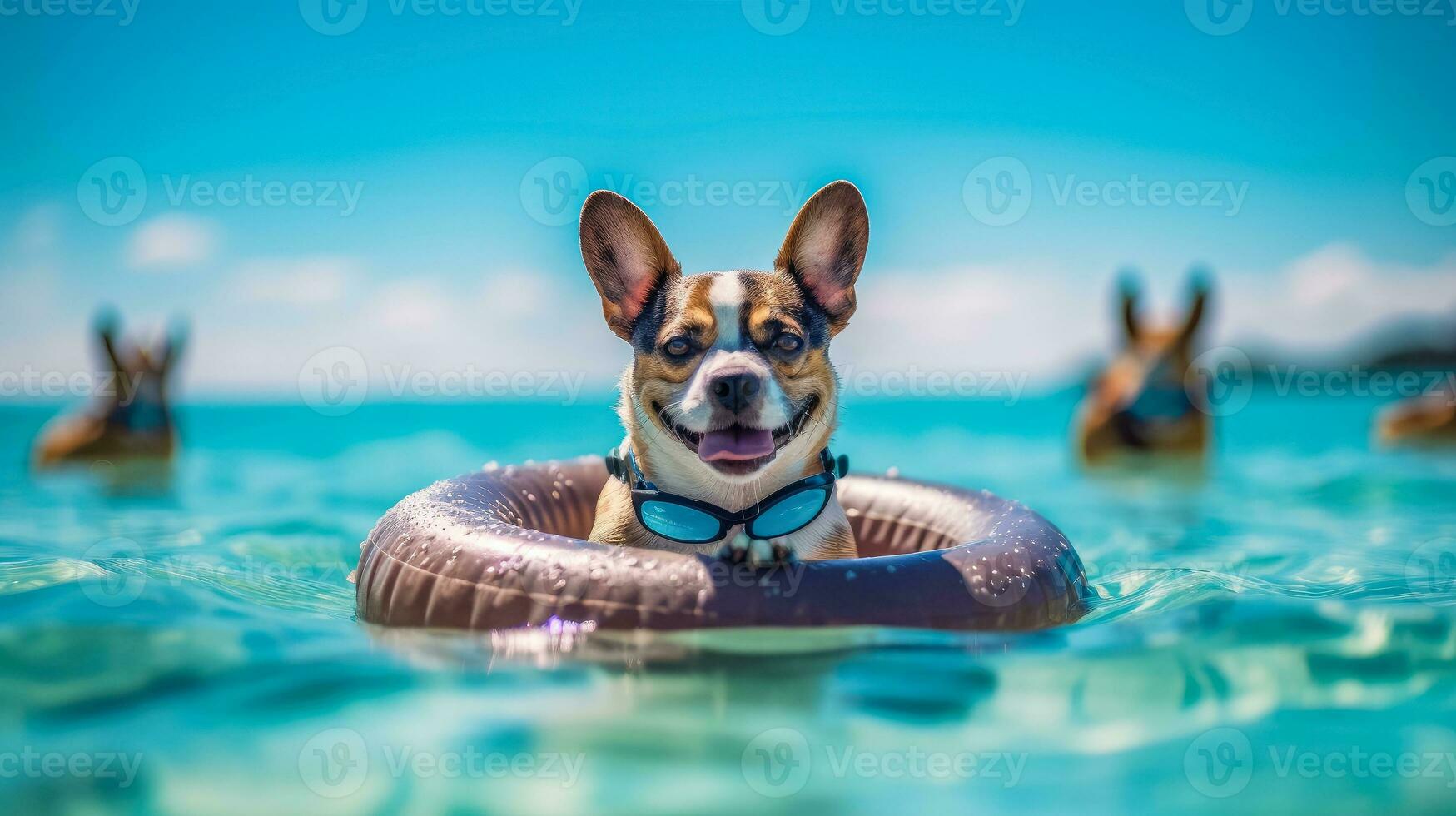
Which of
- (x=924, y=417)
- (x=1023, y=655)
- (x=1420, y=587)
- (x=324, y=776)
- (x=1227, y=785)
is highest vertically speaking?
(x=924, y=417)

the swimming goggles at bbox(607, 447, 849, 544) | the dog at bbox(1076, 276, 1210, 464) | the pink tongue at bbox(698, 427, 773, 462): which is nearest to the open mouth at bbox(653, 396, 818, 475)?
the pink tongue at bbox(698, 427, 773, 462)

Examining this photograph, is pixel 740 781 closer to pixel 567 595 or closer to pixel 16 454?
pixel 567 595

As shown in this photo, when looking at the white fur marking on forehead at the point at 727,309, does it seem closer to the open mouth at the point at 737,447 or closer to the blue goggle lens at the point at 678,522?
the open mouth at the point at 737,447

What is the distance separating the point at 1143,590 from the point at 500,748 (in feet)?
11.2

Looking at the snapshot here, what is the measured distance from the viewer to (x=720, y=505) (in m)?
4.16

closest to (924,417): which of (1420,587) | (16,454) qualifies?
(16,454)

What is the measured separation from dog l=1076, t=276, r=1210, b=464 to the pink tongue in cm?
1049

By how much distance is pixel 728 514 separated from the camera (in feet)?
13.1

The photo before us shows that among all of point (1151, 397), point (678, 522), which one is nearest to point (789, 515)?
point (678, 522)

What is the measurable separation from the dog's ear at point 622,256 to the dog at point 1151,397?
1016 centimetres

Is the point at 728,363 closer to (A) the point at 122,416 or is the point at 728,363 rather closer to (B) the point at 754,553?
(B) the point at 754,553

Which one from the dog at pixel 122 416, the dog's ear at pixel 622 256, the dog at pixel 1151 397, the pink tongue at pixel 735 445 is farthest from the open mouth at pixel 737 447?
the dog at pixel 122 416

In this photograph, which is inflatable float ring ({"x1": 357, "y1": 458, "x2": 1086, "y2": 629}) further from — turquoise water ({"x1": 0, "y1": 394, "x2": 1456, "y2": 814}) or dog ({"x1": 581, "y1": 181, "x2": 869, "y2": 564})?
Answer: dog ({"x1": 581, "y1": 181, "x2": 869, "y2": 564})

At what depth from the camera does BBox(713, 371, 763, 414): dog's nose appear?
3.63 m
